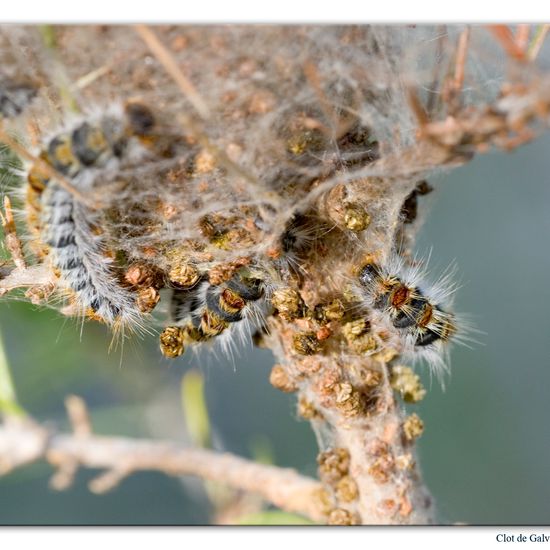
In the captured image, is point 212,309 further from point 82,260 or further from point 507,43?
point 507,43

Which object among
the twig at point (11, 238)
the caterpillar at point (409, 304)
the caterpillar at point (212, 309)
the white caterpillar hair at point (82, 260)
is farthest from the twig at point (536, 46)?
the twig at point (11, 238)

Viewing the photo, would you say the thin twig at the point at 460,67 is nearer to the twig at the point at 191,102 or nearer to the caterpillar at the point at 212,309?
the twig at the point at 191,102

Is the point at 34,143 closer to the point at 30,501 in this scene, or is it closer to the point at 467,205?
the point at 30,501

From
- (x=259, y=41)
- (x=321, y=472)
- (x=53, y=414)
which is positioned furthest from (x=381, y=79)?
Result: (x=53, y=414)

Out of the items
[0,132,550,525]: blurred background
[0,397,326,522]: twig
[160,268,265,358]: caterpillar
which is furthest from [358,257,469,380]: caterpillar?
[0,132,550,525]: blurred background

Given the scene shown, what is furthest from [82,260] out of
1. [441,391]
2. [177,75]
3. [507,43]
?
[441,391]

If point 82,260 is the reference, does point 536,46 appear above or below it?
above
